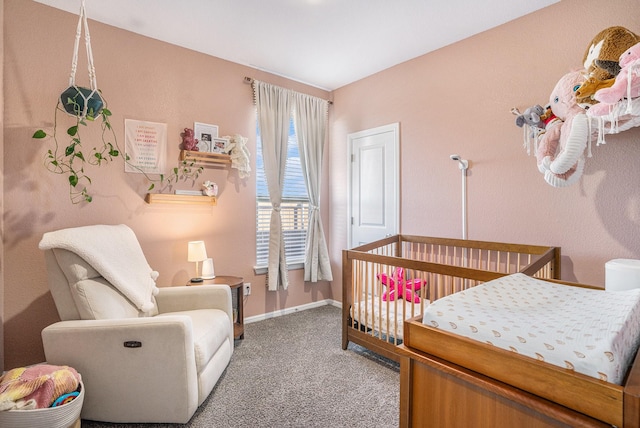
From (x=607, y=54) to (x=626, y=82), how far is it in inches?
10.5

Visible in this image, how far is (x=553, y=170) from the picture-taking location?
72.4 inches

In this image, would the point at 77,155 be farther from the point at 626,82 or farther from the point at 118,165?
the point at 626,82

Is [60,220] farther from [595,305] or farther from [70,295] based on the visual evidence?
[595,305]

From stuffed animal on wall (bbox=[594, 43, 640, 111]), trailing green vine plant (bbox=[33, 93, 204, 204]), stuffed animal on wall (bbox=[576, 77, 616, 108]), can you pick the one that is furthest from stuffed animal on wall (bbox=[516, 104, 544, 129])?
trailing green vine plant (bbox=[33, 93, 204, 204])

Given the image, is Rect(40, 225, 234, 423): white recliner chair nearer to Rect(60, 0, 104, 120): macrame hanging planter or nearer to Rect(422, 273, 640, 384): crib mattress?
Rect(60, 0, 104, 120): macrame hanging planter

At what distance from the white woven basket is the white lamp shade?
52.6 inches

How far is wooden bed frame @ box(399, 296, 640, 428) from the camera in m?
0.60

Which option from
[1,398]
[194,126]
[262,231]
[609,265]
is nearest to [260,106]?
[194,126]

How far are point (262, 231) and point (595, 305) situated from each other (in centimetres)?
285

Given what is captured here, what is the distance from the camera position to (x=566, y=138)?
1767mm

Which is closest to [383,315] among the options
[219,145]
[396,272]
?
[396,272]

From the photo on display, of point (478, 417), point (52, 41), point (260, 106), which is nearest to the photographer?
point (478, 417)

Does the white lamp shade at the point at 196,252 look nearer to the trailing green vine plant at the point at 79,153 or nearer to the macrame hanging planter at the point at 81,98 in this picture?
the trailing green vine plant at the point at 79,153

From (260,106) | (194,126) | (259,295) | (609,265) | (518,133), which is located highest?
(260,106)
